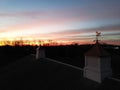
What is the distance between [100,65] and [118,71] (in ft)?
11.2

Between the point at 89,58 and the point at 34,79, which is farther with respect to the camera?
the point at 34,79

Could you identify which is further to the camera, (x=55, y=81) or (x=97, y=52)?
(x=55, y=81)

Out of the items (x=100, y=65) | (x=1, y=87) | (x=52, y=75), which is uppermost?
(x=100, y=65)

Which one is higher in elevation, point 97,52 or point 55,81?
point 97,52

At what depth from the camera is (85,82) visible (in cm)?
1092

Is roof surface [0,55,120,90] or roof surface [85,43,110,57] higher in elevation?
roof surface [85,43,110,57]

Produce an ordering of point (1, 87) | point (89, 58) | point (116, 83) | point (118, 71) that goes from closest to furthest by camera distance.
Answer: point (116, 83) < point (89, 58) < point (118, 71) < point (1, 87)

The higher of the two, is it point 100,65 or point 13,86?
point 100,65

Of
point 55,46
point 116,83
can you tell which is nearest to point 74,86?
point 116,83

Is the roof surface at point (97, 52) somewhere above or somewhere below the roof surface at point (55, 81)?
above

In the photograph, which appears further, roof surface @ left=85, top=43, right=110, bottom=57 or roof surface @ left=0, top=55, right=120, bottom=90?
roof surface @ left=85, top=43, right=110, bottom=57

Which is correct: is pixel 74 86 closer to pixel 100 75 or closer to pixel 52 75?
pixel 100 75

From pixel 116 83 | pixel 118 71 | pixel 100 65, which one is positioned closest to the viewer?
pixel 116 83

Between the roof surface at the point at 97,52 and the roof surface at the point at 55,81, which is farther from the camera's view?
the roof surface at the point at 97,52
